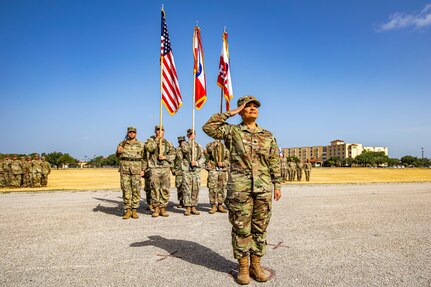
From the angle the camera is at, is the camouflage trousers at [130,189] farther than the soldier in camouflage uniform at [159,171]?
No

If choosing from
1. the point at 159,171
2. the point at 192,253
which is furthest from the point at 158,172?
the point at 192,253

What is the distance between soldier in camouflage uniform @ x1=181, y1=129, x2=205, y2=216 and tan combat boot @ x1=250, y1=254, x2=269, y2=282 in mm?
4736

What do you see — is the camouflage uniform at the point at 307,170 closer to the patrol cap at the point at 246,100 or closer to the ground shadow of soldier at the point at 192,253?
the ground shadow of soldier at the point at 192,253

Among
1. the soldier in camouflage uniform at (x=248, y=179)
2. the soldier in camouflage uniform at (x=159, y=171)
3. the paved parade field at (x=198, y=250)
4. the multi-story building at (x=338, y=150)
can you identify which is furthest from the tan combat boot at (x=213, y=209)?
the multi-story building at (x=338, y=150)

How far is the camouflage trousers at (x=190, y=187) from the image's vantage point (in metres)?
8.68

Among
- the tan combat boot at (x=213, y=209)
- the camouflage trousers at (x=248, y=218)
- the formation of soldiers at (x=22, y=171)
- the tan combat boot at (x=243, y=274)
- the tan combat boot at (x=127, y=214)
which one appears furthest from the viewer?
the formation of soldiers at (x=22, y=171)

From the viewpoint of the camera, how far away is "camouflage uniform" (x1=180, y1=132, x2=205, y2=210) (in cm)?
872

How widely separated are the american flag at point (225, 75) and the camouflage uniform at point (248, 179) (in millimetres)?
4590

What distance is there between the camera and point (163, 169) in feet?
28.1

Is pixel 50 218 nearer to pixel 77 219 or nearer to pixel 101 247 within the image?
pixel 77 219

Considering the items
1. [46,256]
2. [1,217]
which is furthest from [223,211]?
[1,217]

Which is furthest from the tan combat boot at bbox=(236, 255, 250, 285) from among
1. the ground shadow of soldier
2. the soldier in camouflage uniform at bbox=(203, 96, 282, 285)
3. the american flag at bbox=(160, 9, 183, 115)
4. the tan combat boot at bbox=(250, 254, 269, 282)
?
the american flag at bbox=(160, 9, 183, 115)

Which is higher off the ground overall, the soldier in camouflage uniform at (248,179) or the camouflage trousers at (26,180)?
the soldier in camouflage uniform at (248,179)

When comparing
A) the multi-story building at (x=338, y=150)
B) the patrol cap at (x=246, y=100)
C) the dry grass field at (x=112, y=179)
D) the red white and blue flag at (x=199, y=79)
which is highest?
the multi-story building at (x=338, y=150)
